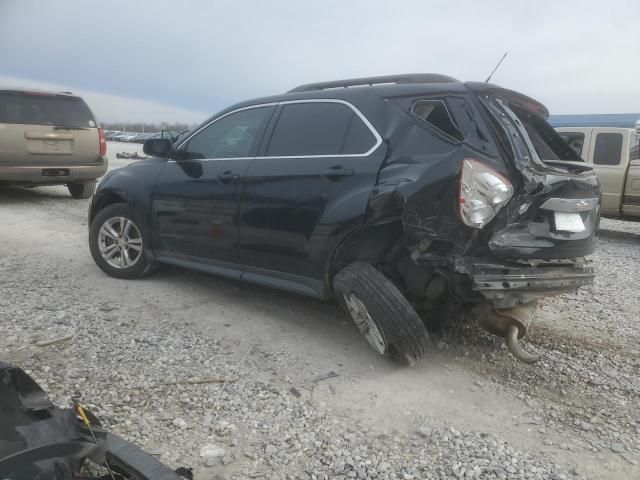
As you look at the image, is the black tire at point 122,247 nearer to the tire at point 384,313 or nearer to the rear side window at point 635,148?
the tire at point 384,313

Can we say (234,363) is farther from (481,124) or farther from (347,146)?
(481,124)

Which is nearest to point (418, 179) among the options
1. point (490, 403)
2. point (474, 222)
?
point (474, 222)

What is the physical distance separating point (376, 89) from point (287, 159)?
A: 81 cm

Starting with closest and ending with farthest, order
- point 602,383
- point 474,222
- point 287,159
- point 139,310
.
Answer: point 474,222 → point 602,383 → point 287,159 → point 139,310

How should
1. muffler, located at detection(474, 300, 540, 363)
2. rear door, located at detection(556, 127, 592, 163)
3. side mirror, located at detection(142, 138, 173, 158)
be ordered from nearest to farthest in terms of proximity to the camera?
muffler, located at detection(474, 300, 540, 363) → side mirror, located at detection(142, 138, 173, 158) → rear door, located at detection(556, 127, 592, 163)

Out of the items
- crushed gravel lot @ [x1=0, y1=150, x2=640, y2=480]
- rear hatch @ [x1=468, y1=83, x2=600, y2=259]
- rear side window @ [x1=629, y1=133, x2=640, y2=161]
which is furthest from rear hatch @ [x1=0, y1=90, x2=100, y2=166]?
rear side window @ [x1=629, y1=133, x2=640, y2=161]

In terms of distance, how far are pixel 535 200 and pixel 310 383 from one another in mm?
1717

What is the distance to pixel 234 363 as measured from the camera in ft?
10.5

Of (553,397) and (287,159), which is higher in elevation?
(287,159)

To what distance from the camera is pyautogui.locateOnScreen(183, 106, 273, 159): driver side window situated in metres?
4.00

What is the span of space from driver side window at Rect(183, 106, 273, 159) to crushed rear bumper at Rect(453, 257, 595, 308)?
1999 millimetres

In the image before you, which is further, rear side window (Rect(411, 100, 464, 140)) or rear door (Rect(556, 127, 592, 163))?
rear door (Rect(556, 127, 592, 163))

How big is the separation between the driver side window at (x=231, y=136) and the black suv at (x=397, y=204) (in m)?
0.01

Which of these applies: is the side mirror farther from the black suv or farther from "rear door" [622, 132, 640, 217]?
"rear door" [622, 132, 640, 217]
